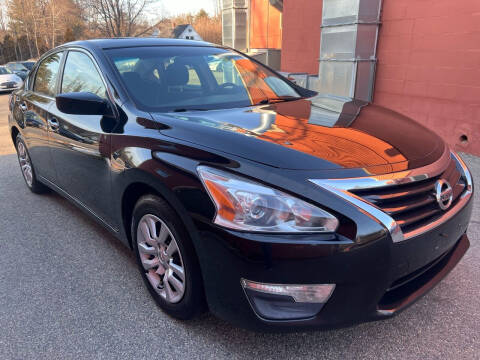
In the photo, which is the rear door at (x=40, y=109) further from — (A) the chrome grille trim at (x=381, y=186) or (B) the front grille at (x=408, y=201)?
(B) the front grille at (x=408, y=201)

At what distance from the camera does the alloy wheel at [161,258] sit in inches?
84.4

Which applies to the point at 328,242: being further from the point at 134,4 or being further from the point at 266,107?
the point at 134,4

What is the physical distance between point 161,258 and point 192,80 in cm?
138

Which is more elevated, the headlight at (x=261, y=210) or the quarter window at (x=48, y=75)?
the quarter window at (x=48, y=75)

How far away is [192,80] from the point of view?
2.97m

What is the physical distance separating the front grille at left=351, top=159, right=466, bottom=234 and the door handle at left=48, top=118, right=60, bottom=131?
8.55 ft

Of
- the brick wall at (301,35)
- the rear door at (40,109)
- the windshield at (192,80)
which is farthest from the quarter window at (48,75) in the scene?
the brick wall at (301,35)

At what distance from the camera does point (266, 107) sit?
9.00 feet

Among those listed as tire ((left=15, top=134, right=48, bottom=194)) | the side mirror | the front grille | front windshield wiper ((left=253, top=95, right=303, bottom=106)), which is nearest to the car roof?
the side mirror

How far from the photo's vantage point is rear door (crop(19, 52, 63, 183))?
3607 mm

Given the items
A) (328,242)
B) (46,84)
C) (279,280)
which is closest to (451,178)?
(328,242)

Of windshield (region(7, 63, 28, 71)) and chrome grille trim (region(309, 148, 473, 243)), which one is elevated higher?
chrome grille trim (region(309, 148, 473, 243))

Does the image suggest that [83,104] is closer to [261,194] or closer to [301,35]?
[261,194]

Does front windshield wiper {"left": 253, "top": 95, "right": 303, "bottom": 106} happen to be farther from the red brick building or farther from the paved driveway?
the red brick building
